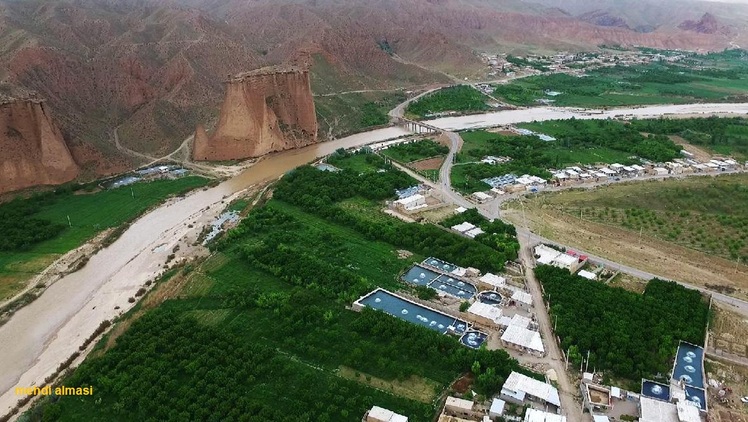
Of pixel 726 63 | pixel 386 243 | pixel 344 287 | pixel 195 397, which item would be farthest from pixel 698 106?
pixel 195 397

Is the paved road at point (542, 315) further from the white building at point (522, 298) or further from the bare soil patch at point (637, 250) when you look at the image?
the bare soil patch at point (637, 250)

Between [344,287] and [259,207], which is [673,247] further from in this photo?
[259,207]

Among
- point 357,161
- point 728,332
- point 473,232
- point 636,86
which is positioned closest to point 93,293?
point 473,232

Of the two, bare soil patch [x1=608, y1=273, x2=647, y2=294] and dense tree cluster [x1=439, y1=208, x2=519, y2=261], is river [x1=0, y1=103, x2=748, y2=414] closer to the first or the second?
dense tree cluster [x1=439, y1=208, x2=519, y2=261]

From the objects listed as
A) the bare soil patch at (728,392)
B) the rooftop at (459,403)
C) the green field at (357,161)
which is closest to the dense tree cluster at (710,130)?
the green field at (357,161)

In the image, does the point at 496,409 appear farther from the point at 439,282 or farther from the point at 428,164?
the point at 428,164

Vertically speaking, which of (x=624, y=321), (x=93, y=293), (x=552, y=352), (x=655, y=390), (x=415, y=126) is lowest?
(x=415, y=126)
